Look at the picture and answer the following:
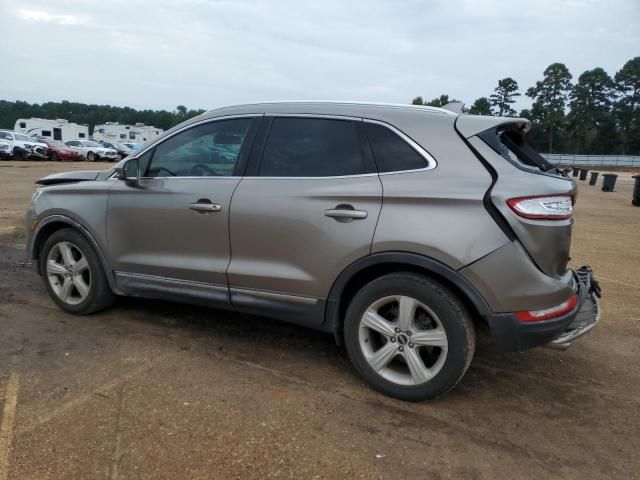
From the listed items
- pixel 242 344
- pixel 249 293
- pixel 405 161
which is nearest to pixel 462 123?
pixel 405 161

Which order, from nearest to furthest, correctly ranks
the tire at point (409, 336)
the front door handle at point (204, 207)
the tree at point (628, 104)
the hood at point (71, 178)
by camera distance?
the tire at point (409, 336) → the front door handle at point (204, 207) → the hood at point (71, 178) → the tree at point (628, 104)

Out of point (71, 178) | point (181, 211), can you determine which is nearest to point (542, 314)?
point (181, 211)

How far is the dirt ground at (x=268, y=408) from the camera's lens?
263cm

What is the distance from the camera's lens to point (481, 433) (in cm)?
295

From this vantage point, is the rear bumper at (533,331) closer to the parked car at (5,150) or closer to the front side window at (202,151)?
the front side window at (202,151)

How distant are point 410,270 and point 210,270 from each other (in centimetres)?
148

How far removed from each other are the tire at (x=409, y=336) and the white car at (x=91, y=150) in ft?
124

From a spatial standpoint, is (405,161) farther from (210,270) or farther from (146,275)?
(146,275)

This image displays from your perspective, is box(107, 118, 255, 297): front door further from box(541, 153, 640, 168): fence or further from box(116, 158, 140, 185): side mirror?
box(541, 153, 640, 168): fence

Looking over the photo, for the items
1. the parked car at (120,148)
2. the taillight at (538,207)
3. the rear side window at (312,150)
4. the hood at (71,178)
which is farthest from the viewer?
the parked car at (120,148)

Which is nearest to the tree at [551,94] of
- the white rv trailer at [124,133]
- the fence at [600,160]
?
the fence at [600,160]

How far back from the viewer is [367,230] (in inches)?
125

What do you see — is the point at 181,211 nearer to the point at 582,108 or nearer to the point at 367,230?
the point at 367,230

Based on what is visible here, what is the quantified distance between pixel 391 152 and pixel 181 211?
63.5 inches
